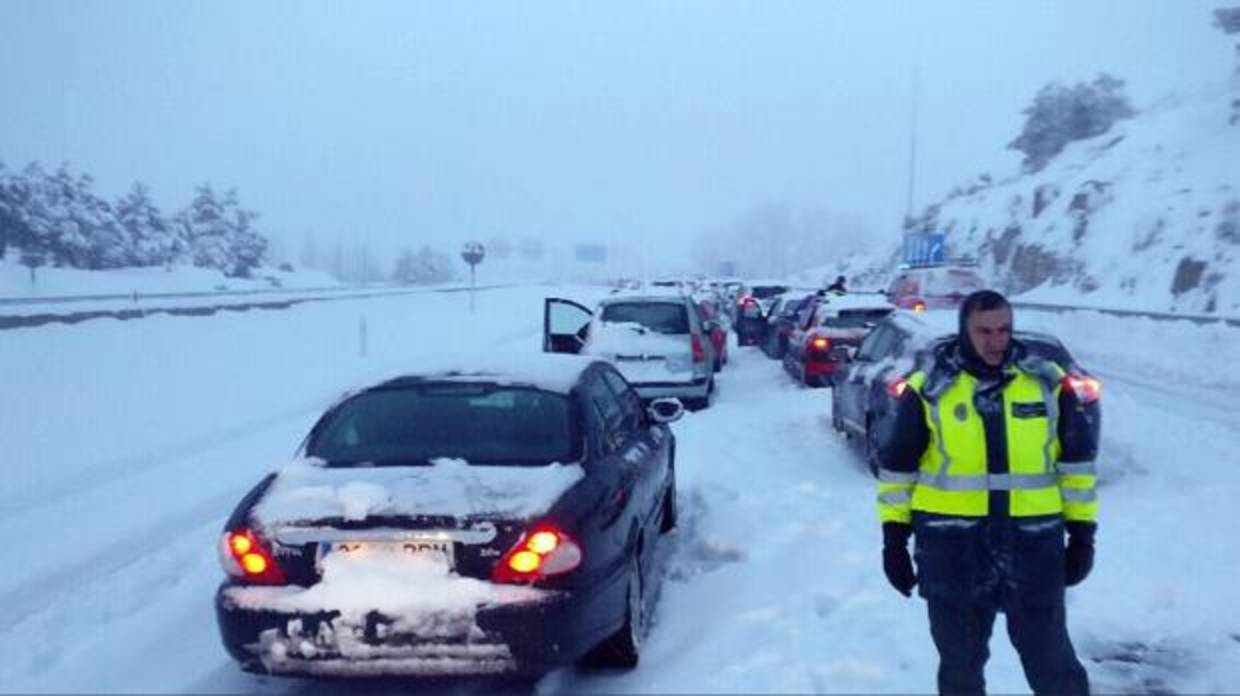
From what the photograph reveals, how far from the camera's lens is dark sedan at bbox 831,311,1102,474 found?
8.21 m

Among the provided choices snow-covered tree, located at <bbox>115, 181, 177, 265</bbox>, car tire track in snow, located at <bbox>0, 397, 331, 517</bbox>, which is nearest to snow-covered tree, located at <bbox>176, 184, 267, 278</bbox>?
snow-covered tree, located at <bbox>115, 181, 177, 265</bbox>

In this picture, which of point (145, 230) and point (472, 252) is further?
point (145, 230)

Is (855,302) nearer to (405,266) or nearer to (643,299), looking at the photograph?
(643,299)

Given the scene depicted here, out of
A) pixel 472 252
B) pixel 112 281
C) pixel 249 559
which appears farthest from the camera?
pixel 112 281

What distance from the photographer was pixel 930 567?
12.0ft

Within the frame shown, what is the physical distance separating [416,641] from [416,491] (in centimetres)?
63

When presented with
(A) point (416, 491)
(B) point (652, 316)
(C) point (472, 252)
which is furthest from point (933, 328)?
(C) point (472, 252)

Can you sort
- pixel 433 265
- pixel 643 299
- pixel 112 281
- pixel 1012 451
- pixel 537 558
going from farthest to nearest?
1. pixel 433 265
2. pixel 112 281
3. pixel 643 299
4. pixel 537 558
5. pixel 1012 451

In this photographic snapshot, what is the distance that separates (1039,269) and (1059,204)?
452 centimetres

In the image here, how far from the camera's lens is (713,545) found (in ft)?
22.7

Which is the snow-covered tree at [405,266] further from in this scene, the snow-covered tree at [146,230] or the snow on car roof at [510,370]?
the snow on car roof at [510,370]

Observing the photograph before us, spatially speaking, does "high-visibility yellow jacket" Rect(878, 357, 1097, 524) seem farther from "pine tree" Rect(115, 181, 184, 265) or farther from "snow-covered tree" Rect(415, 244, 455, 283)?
"snow-covered tree" Rect(415, 244, 455, 283)

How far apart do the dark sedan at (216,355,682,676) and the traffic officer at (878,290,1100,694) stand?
4.77 feet

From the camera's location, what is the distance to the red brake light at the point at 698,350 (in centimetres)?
1382
